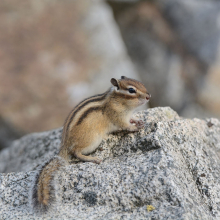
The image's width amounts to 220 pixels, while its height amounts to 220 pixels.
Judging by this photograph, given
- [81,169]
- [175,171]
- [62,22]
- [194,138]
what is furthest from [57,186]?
[62,22]

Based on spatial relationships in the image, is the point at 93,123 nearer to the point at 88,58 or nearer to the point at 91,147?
the point at 91,147

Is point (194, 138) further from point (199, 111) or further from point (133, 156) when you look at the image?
point (199, 111)

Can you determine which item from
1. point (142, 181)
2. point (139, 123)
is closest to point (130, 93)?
point (139, 123)

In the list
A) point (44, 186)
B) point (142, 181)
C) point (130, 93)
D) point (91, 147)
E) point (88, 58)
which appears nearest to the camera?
point (142, 181)

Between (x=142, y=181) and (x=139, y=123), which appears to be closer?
(x=142, y=181)

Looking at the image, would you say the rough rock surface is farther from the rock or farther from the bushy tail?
the rock

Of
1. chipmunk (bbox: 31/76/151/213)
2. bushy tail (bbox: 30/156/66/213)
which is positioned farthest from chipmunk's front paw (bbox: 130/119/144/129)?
bushy tail (bbox: 30/156/66/213)

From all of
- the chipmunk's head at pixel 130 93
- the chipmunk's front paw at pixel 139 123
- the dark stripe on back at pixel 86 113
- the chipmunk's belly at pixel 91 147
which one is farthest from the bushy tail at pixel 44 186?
the chipmunk's head at pixel 130 93
